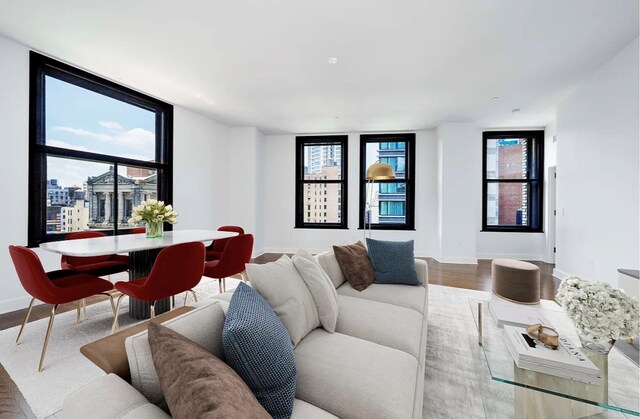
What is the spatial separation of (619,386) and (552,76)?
378 centimetres

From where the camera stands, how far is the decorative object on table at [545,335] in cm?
138

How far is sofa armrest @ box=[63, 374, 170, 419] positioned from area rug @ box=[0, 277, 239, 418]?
1.37 meters

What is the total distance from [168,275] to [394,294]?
6.15 feet

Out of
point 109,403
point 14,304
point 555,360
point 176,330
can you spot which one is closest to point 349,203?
point 555,360

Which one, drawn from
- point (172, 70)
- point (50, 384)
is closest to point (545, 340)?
point (50, 384)

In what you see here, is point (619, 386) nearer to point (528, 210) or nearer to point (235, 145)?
point (528, 210)

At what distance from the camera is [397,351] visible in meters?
1.41

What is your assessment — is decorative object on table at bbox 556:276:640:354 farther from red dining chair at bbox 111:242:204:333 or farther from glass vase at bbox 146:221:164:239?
glass vase at bbox 146:221:164:239

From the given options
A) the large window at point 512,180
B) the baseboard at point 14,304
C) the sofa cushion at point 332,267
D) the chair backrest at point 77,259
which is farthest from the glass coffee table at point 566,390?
the large window at point 512,180

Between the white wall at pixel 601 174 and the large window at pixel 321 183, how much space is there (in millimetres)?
3952

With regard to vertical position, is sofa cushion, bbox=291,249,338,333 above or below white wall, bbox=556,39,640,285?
below

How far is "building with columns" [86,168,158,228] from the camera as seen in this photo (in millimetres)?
3789

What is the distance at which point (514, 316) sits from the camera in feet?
5.99

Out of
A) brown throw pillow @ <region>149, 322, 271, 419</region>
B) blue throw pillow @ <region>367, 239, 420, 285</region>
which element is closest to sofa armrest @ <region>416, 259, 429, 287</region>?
blue throw pillow @ <region>367, 239, 420, 285</region>
